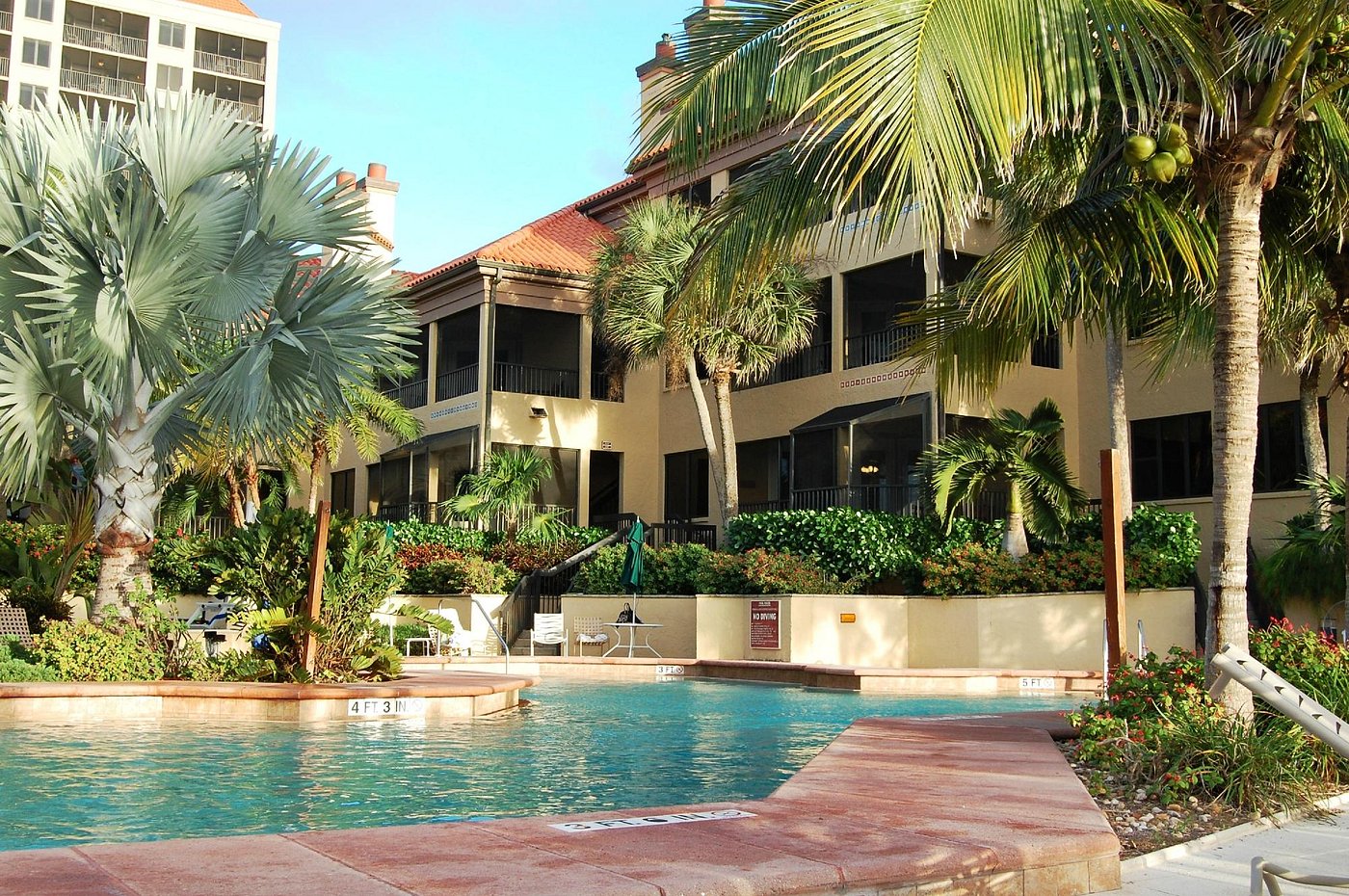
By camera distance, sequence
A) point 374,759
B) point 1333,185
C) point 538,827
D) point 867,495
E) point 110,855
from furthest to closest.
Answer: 1. point 867,495
2. point 374,759
3. point 1333,185
4. point 538,827
5. point 110,855

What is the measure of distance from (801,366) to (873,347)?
230 centimetres

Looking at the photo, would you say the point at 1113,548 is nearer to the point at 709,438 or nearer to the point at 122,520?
the point at 122,520

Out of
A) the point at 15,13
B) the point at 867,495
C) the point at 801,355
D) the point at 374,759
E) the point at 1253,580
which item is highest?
the point at 15,13

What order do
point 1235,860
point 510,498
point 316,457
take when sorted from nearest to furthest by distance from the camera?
point 1235,860
point 510,498
point 316,457

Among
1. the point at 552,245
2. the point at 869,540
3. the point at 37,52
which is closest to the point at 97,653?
the point at 869,540

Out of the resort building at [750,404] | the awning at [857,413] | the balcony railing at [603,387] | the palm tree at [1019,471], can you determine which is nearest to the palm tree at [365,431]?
the resort building at [750,404]

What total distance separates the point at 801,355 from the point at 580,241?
7789 millimetres

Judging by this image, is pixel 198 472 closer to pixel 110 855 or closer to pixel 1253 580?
pixel 1253 580

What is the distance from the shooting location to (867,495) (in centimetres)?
2294

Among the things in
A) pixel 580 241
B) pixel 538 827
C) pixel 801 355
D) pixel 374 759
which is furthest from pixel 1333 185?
pixel 580 241

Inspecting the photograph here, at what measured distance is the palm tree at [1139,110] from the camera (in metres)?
6.13

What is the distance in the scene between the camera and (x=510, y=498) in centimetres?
2547

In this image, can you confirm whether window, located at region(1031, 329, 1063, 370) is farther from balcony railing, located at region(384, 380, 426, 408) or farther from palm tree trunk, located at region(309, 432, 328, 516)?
balcony railing, located at region(384, 380, 426, 408)

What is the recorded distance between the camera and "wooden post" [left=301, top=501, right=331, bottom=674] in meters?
11.9
